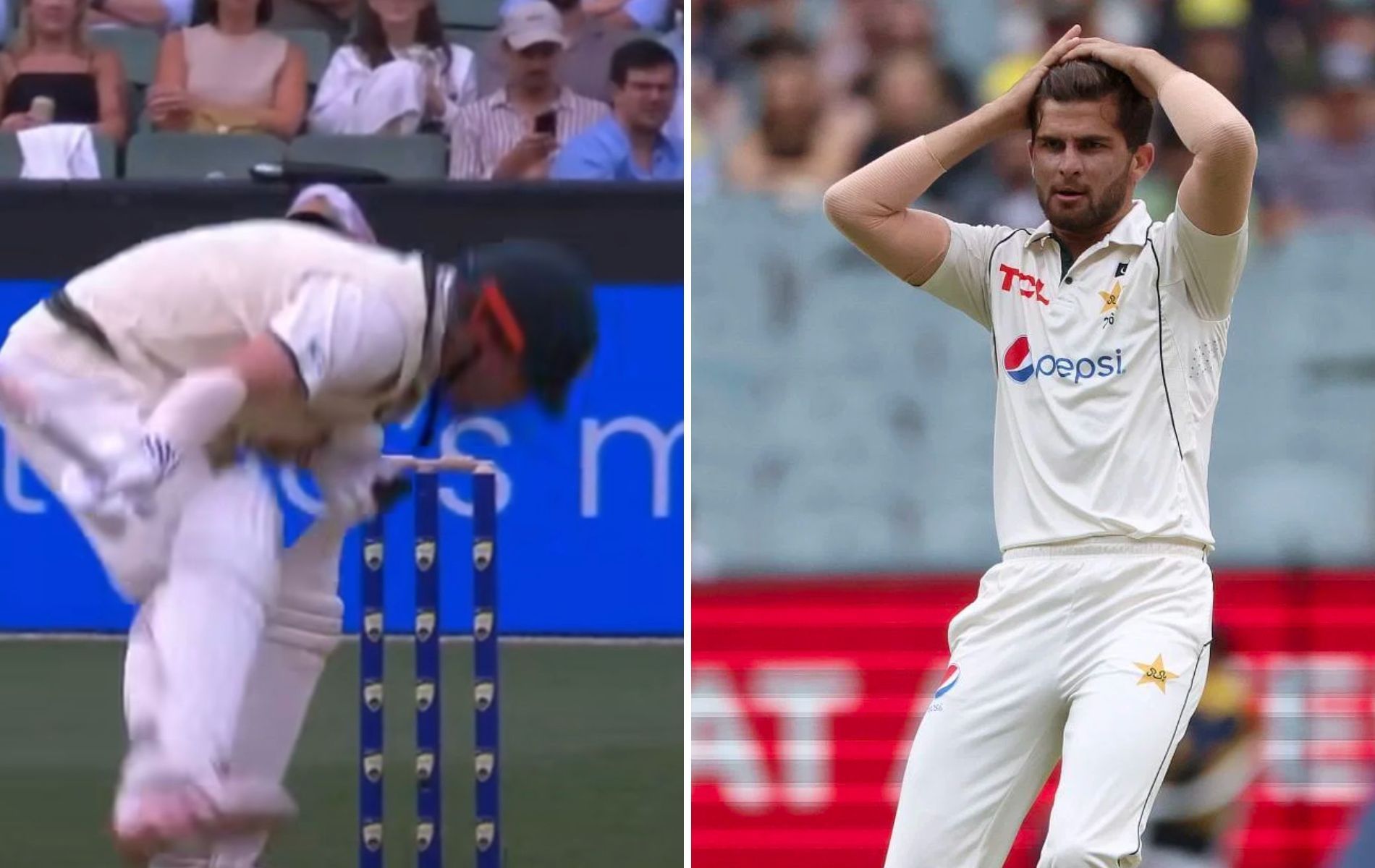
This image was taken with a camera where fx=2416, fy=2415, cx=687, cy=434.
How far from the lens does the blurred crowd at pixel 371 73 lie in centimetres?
926

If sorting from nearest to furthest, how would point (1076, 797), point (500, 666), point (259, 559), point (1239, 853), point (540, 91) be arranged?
point (1076, 797) < point (259, 559) < point (1239, 853) < point (500, 666) < point (540, 91)

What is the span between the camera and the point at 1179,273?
13.4 feet

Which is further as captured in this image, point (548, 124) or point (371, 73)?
point (371, 73)

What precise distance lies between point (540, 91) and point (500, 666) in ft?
7.43

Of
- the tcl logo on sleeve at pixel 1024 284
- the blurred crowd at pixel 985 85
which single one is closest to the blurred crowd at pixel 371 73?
the blurred crowd at pixel 985 85

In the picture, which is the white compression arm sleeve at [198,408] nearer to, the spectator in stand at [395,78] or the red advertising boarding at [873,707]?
the red advertising boarding at [873,707]

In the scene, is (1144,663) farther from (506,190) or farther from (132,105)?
(132,105)

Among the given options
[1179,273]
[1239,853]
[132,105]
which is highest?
[132,105]

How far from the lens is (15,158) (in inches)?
362

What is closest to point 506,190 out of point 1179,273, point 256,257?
point 256,257

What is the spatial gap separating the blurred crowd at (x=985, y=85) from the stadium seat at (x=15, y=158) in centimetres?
291

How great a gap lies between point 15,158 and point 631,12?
243 cm

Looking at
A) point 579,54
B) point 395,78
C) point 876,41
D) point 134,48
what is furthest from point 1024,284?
point 134,48

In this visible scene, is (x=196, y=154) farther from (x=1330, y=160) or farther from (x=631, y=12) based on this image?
(x=1330, y=160)
